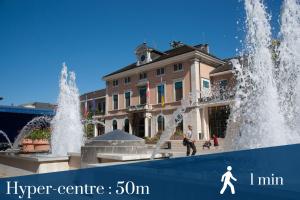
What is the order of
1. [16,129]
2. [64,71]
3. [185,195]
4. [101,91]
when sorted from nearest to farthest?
[185,195]
[64,71]
[16,129]
[101,91]

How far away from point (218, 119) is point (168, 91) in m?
7.06

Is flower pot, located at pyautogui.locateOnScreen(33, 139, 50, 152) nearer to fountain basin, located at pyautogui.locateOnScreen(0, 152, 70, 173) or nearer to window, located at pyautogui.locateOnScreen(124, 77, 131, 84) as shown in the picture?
fountain basin, located at pyautogui.locateOnScreen(0, 152, 70, 173)

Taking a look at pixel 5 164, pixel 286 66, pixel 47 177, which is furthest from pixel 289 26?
pixel 5 164

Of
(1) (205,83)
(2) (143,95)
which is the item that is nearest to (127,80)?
(2) (143,95)

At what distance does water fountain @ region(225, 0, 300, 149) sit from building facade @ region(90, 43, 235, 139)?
51.5 feet

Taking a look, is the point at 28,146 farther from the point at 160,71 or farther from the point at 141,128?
the point at 141,128

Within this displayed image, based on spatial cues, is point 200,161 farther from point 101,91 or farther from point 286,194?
point 101,91

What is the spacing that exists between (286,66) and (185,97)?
21.4 m

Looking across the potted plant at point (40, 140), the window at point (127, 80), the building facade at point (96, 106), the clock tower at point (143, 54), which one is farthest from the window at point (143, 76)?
the potted plant at point (40, 140)

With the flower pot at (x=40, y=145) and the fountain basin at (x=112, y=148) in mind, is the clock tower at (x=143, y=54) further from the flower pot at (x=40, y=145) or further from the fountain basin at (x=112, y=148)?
the fountain basin at (x=112, y=148)

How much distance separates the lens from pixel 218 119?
30.7m

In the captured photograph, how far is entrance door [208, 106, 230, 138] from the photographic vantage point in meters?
30.2

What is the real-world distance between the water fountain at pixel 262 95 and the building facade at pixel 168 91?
15.7 m

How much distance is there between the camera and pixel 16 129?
4284 centimetres
